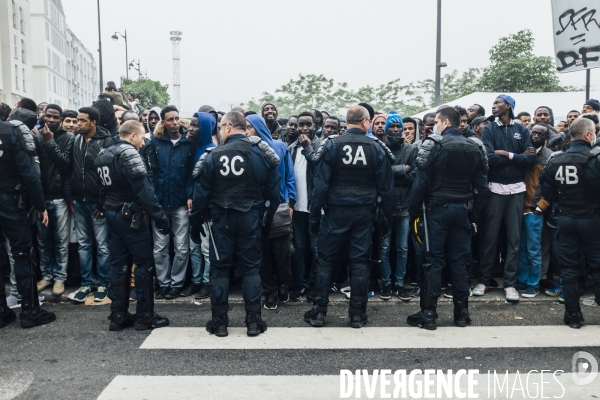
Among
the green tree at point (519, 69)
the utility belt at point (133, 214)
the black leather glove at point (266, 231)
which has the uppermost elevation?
the green tree at point (519, 69)

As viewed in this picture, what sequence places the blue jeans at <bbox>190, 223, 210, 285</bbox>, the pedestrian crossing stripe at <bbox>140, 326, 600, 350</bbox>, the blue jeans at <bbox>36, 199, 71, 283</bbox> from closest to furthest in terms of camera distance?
the pedestrian crossing stripe at <bbox>140, 326, 600, 350</bbox> → the blue jeans at <bbox>36, 199, 71, 283</bbox> → the blue jeans at <bbox>190, 223, 210, 285</bbox>

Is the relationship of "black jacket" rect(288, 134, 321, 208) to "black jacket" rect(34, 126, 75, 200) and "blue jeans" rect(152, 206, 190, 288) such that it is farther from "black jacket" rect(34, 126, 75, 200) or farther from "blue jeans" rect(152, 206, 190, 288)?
"black jacket" rect(34, 126, 75, 200)

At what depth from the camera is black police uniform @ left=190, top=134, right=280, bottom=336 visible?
534cm

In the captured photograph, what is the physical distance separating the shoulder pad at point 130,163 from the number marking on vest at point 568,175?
4.47 metres

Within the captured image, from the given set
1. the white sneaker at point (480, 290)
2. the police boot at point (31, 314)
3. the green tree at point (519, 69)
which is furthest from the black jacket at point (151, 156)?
the green tree at point (519, 69)

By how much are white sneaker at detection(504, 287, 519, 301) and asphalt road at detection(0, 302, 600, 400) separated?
2.47ft

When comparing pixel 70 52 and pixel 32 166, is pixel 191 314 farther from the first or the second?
pixel 70 52

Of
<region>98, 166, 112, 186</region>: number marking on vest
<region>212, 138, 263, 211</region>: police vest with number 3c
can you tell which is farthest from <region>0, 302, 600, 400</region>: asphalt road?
<region>98, 166, 112, 186</region>: number marking on vest

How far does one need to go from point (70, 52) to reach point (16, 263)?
84691 mm

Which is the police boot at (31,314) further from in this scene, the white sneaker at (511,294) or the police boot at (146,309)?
the white sneaker at (511,294)

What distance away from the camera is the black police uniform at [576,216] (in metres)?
5.64

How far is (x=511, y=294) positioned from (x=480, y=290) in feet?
1.22

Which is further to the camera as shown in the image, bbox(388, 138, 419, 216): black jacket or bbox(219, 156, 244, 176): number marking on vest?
bbox(388, 138, 419, 216): black jacket

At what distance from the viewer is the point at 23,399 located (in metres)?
3.95
